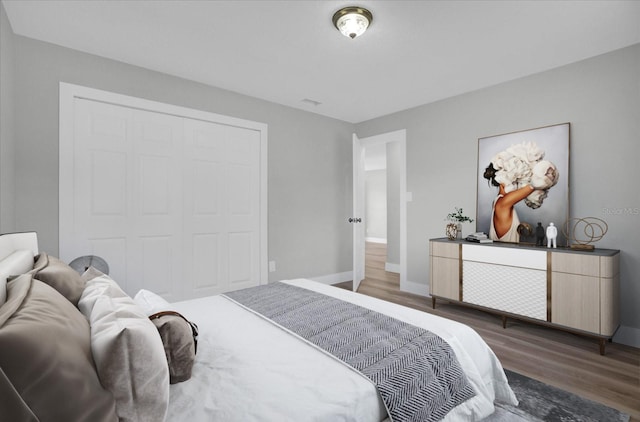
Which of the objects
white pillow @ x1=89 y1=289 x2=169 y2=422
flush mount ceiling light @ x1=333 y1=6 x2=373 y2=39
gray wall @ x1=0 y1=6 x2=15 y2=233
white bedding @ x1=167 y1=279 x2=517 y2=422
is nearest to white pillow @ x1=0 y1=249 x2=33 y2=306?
white pillow @ x1=89 y1=289 x2=169 y2=422

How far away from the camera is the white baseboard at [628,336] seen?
2.66 m

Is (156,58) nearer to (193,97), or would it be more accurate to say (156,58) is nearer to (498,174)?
(193,97)

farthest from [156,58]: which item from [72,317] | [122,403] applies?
[122,403]

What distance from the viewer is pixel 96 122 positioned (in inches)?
116

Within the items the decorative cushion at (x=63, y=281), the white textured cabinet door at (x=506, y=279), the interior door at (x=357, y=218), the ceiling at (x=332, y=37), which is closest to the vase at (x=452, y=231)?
the white textured cabinet door at (x=506, y=279)

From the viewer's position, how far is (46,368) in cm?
62

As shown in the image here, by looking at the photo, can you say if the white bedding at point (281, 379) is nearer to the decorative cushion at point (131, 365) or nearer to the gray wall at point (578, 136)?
the decorative cushion at point (131, 365)

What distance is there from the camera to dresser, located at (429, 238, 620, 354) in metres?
2.51

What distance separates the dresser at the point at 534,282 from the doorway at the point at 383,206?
966mm

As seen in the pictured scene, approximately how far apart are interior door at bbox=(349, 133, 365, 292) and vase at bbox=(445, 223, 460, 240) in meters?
1.16

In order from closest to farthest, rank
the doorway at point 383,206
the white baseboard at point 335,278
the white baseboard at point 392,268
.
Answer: the doorway at point 383,206 < the white baseboard at point 335,278 < the white baseboard at point 392,268

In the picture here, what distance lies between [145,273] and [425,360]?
113 inches

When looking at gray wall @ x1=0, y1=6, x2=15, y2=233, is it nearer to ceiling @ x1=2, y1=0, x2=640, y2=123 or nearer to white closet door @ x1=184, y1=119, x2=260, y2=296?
ceiling @ x1=2, y1=0, x2=640, y2=123

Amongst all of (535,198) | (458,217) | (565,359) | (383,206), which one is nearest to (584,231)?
(535,198)
